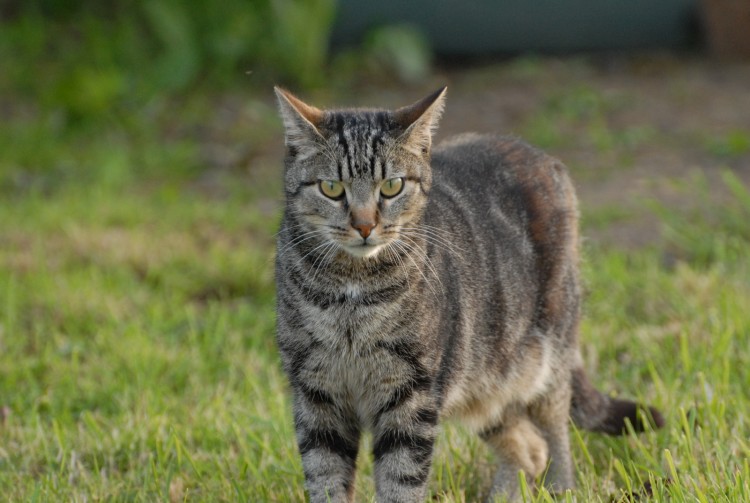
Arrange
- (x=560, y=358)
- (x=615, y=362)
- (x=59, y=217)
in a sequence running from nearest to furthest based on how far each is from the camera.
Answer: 1. (x=560, y=358)
2. (x=615, y=362)
3. (x=59, y=217)

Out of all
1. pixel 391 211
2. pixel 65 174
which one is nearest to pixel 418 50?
pixel 65 174

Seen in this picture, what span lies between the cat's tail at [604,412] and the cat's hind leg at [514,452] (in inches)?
6.5

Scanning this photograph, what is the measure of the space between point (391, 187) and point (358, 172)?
10cm

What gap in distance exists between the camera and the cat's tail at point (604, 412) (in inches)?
136

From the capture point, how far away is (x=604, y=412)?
353cm

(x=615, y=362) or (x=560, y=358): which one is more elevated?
(x=560, y=358)

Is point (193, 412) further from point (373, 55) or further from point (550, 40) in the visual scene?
point (550, 40)

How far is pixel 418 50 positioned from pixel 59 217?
150 inches

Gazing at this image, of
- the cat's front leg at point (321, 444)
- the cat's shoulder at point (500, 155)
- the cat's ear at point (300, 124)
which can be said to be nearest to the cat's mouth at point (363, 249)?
the cat's ear at point (300, 124)

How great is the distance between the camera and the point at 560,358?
139 inches

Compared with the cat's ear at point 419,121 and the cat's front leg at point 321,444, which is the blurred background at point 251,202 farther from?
the cat's ear at point 419,121

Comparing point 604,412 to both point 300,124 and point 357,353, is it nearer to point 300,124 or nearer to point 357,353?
point 357,353

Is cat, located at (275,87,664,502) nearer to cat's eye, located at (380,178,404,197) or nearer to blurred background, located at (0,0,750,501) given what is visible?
cat's eye, located at (380,178,404,197)

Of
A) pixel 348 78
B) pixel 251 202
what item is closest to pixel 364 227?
pixel 251 202
